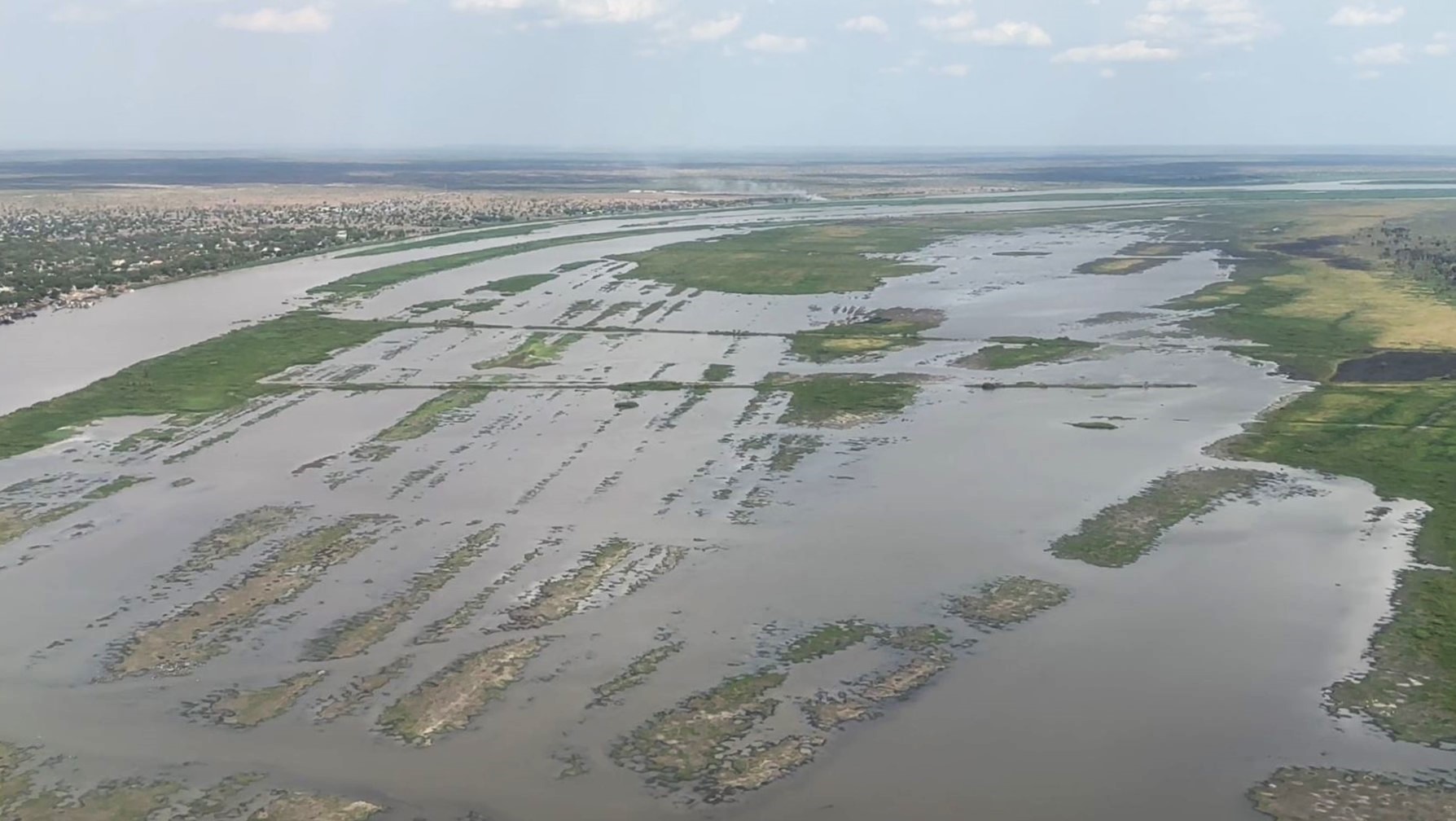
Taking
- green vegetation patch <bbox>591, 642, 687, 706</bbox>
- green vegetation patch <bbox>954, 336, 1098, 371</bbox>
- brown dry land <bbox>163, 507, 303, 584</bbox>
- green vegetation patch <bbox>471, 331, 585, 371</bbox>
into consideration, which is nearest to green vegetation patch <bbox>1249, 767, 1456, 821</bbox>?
green vegetation patch <bbox>591, 642, 687, 706</bbox>

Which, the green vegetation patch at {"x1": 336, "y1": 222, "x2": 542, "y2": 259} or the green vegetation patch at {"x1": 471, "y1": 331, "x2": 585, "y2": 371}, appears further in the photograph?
the green vegetation patch at {"x1": 336, "y1": 222, "x2": 542, "y2": 259}

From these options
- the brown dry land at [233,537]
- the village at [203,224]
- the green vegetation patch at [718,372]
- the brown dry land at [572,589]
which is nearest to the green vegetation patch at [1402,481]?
the brown dry land at [572,589]

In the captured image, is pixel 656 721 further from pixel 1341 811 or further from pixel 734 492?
pixel 734 492

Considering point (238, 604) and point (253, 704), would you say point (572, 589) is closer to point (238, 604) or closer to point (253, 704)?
point (238, 604)

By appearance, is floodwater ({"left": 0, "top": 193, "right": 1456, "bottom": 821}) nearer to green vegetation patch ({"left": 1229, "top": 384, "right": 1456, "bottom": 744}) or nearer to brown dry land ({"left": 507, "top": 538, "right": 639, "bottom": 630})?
brown dry land ({"left": 507, "top": 538, "right": 639, "bottom": 630})

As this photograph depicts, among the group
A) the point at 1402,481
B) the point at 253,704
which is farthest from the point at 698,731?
the point at 1402,481

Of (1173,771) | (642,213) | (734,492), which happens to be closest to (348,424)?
(734,492)
